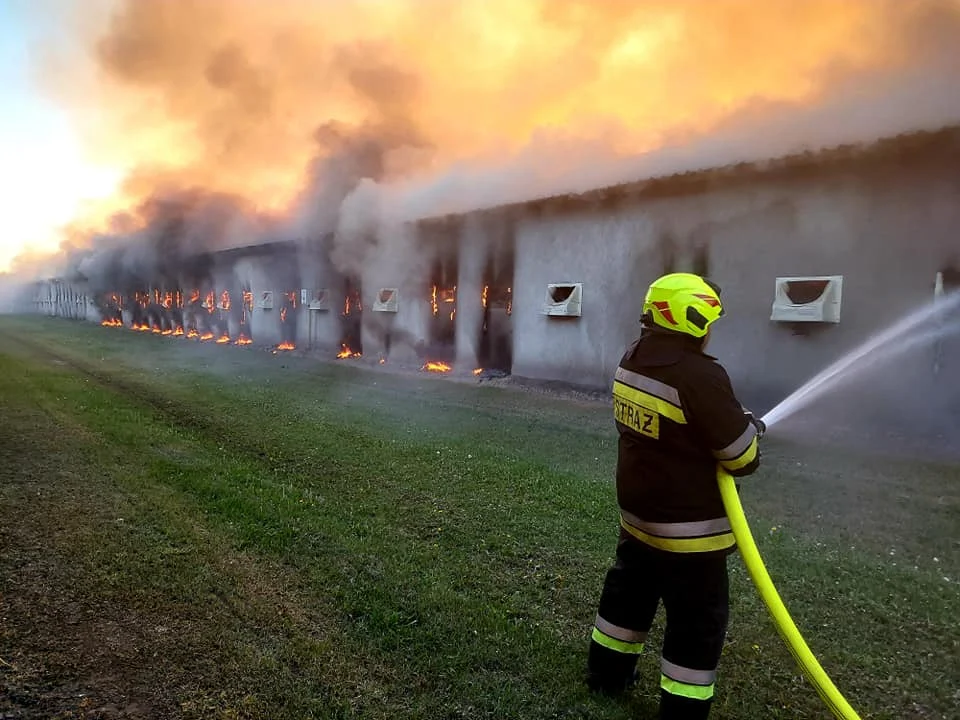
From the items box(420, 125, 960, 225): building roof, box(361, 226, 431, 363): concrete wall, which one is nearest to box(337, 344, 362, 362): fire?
box(361, 226, 431, 363): concrete wall

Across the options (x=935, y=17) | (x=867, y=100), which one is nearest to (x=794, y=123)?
(x=867, y=100)

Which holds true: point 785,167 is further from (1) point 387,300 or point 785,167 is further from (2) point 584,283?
(1) point 387,300

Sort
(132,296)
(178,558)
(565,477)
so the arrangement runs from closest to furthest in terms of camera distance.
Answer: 1. (178,558)
2. (565,477)
3. (132,296)

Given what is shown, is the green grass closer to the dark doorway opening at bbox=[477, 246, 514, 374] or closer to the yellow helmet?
the yellow helmet

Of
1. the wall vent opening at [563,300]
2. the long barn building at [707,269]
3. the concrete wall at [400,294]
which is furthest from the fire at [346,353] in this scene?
the wall vent opening at [563,300]

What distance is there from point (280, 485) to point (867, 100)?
26.7 ft

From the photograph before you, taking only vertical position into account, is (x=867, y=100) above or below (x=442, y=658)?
above

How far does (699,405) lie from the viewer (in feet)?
6.66

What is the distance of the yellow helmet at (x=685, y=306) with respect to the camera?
2.14 m

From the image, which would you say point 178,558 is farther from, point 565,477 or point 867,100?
point 867,100

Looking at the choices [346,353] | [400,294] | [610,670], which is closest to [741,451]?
[610,670]

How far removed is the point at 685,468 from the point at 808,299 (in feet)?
23.7

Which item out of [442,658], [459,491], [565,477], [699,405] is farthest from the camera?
[565,477]

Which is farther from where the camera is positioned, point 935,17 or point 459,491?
point 935,17
